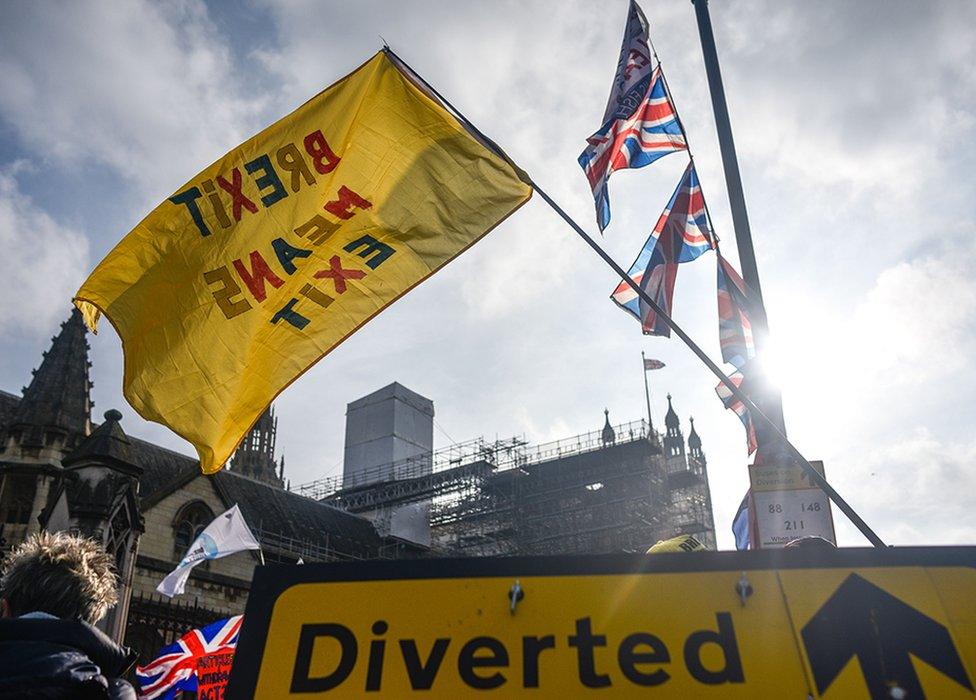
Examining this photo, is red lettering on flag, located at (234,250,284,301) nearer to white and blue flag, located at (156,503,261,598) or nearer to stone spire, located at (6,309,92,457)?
white and blue flag, located at (156,503,261,598)

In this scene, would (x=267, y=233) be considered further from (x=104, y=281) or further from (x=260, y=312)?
(x=104, y=281)

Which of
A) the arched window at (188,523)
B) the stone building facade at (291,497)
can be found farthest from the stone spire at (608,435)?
the arched window at (188,523)

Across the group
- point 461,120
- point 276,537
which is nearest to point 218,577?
point 276,537

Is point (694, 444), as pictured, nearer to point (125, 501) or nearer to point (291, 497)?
point (291, 497)

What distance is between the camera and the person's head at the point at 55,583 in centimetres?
290

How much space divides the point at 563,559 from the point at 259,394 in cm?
356

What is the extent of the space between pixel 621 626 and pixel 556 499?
42172mm

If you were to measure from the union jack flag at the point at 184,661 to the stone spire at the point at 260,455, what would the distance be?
33.9 meters

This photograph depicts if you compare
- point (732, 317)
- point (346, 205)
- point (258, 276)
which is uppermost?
point (732, 317)

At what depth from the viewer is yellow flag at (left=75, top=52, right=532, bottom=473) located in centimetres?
518

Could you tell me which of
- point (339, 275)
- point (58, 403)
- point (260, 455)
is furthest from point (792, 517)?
point (260, 455)

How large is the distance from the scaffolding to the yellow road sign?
39231mm

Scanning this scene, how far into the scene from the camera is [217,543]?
15.2 meters

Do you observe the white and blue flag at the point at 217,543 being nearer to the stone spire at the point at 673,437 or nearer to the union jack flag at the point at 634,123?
the union jack flag at the point at 634,123
